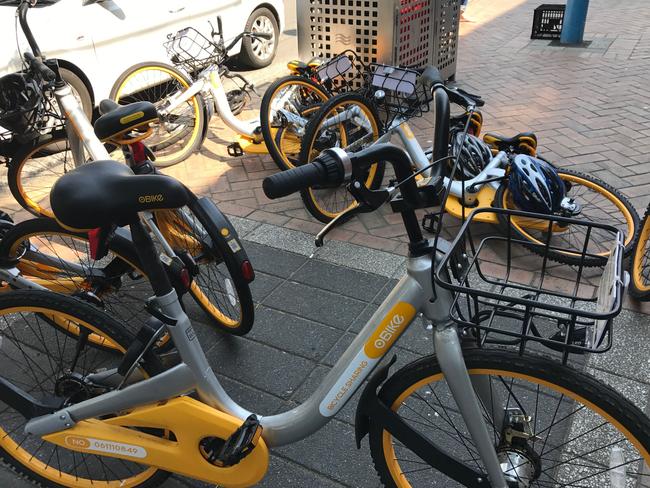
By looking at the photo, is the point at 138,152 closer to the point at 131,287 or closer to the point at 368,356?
the point at 131,287

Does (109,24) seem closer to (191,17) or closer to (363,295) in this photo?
(191,17)

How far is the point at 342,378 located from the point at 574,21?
778 cm

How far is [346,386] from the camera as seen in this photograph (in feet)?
6.00

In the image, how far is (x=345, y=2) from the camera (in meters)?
5.42

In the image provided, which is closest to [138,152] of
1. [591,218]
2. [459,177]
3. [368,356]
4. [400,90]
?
[368,356]

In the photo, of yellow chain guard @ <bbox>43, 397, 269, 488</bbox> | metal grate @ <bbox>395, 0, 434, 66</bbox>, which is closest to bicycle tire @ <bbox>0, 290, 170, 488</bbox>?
yellow chain guard @ <bbox>43, 397, 269, 488</bbox>

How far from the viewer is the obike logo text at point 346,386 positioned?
179 centimetres

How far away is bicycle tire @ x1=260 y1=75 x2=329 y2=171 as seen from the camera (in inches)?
177

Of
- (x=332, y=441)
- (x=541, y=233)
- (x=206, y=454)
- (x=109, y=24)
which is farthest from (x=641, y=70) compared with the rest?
(x=206, y=454)

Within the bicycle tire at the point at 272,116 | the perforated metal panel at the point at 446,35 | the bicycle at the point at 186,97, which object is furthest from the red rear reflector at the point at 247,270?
the perforated metal panel at the point at 446,35

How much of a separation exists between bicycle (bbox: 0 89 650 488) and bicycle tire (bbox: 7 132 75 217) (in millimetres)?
2001

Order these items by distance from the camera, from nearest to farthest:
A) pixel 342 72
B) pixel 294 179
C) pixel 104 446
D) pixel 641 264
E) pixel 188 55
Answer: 1. pixel 294 179
2. pixel 104 446
3. pixel 641 264
4. pixel 342 72
5. pixel 188 55

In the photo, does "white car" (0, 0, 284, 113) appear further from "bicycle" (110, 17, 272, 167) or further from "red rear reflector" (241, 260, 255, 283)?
"red rear reflector" (241, 260, 255, 283)

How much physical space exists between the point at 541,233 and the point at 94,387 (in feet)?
9.79
